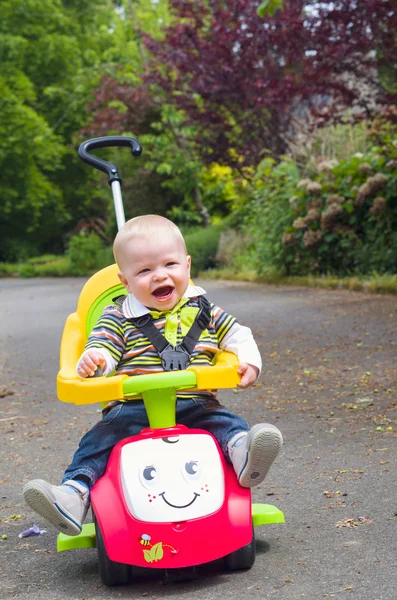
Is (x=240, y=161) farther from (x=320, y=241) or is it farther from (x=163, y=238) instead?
(x=163, y=238)

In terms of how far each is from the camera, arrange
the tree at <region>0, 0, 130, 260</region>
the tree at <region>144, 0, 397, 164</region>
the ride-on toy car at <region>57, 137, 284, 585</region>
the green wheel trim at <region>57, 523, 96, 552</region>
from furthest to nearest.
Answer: the tree at <region>0, 0, 130, 260</region> < the tree at <region>144, 0, 397, 164</region> < the green wheel trim at <region>57, 523, 96, 552</region> < the ride-on toy car at <region>57, 137, 284, 585</region>

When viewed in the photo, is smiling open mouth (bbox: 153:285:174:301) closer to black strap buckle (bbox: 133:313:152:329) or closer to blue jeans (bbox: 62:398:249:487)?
black strap buckle (bbox: 133:313:152:329)

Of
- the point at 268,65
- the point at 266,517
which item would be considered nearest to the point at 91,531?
the point at 266,517

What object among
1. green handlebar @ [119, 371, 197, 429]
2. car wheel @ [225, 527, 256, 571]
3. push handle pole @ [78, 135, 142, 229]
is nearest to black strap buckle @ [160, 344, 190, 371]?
green handlebar @ [119, 371, 197, 429]

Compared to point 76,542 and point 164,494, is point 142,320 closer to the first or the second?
point 164,494

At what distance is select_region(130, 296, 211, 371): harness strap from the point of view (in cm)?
308

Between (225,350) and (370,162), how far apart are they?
8336mm

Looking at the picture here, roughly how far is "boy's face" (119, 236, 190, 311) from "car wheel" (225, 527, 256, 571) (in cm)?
86

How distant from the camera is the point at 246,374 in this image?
9.91 feet

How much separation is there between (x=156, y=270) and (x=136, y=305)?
167 millimetres

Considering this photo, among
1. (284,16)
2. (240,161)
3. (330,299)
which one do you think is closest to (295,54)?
(284,16)

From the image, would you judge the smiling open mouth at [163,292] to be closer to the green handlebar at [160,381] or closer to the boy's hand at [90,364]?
the boy's hand at [90,364]

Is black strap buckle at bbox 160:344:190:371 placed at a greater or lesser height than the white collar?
lesser

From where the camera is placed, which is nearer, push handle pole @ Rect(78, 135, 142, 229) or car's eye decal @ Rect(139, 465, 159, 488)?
car's eye decal @ Rect(139, 465, 159, 488)
